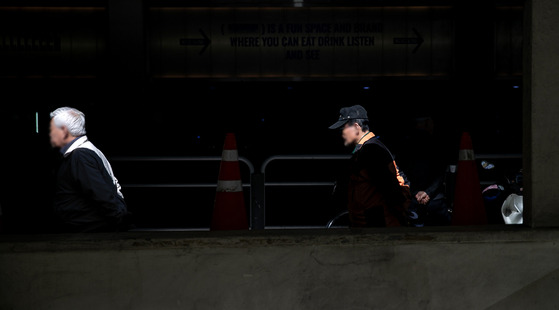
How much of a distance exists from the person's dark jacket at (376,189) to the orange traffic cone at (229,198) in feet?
2.49

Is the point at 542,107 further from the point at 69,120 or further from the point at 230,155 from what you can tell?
the point at 69,120

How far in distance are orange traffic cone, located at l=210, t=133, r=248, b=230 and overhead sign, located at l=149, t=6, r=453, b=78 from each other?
233 inches

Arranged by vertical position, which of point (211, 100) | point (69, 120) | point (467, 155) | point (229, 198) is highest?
point (211, 100)

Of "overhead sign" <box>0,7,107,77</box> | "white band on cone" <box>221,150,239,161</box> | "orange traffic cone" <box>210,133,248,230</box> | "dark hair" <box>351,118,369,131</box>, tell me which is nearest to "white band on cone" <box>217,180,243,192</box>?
"orange traffic cone" <box>210,133,248,230</box>

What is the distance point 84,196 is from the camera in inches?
149

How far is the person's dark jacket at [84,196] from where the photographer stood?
3.72 meters

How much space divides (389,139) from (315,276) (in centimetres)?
762

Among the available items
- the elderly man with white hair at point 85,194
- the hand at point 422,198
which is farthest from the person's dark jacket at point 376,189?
the hand at point 422,198

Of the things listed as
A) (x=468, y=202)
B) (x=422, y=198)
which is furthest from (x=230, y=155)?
(x=422, y=198)

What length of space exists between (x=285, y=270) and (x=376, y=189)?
1.10 meters

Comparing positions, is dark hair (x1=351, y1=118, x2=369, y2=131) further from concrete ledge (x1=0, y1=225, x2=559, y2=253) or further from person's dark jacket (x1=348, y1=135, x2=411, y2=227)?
concrete ledge (x1=0, y1=225, x2=559, y2=253)

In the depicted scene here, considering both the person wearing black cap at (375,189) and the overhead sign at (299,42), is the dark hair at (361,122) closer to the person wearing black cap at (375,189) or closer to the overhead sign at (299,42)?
the person wearing black cap at (375,189)

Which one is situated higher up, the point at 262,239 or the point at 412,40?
the point at 412,40

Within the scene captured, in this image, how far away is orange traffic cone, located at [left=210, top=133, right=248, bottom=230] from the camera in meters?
4.13
